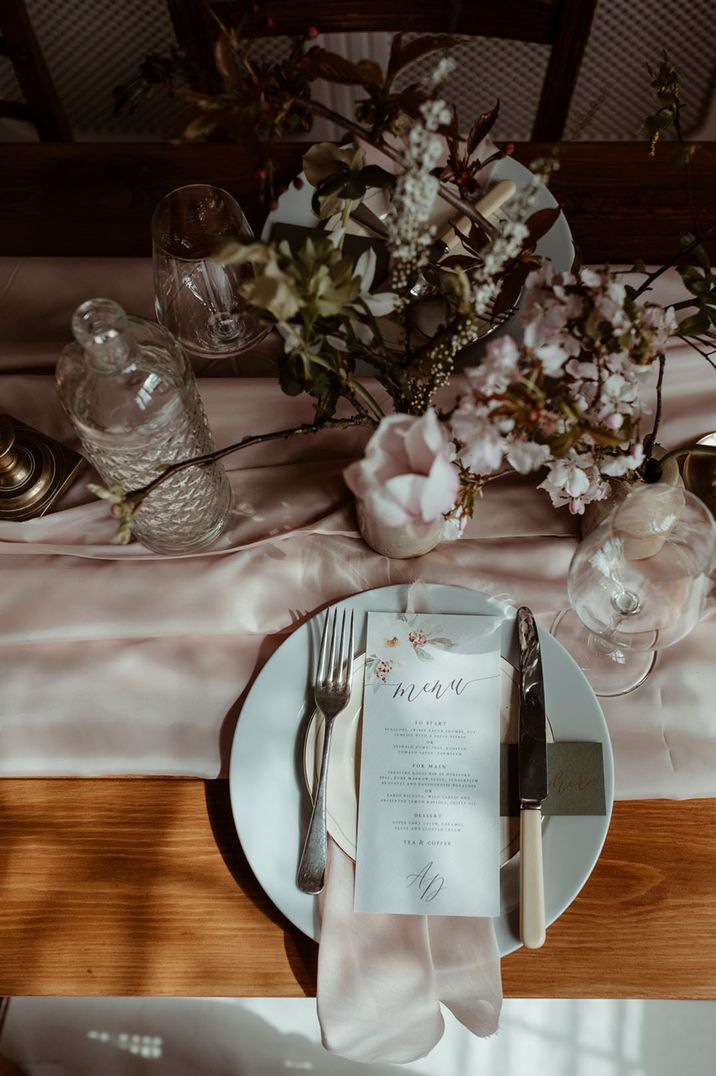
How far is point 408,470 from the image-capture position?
0.43m

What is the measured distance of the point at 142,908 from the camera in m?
0.66

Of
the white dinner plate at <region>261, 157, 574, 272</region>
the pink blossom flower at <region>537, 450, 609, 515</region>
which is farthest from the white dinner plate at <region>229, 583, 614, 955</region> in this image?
the white dinner plate at <region>261, 157, 574, 272</region>

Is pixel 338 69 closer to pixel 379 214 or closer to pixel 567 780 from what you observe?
pixel 379 214

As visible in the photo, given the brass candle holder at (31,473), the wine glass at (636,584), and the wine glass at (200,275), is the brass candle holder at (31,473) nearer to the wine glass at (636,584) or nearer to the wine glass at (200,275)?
the wine glass at (200,275)

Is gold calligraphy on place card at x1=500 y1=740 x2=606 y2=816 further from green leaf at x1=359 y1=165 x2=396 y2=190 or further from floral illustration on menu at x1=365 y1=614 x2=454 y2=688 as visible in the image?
green leaf at x1=359 y1=165 x2=396 y2=190

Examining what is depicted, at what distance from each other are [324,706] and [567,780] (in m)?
0.21

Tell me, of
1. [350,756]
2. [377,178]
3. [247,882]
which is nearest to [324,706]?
[350,756]

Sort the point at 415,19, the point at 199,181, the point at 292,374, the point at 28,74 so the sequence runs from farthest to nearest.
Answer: the point at 28,74 → the point at 415,19 → the point at 199,181 → the point at 292,374

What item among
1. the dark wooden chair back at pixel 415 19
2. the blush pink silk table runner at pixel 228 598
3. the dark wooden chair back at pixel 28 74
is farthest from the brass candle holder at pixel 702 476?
the dark wooden chair back at pixel 28 74

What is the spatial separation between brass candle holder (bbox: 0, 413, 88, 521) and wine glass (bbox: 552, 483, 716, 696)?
0.49m

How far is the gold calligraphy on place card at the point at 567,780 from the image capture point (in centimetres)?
64

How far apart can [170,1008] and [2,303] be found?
1.13 m

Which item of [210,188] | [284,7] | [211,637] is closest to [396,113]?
[210,188]

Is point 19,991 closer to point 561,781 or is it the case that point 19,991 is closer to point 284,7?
point 561,781
